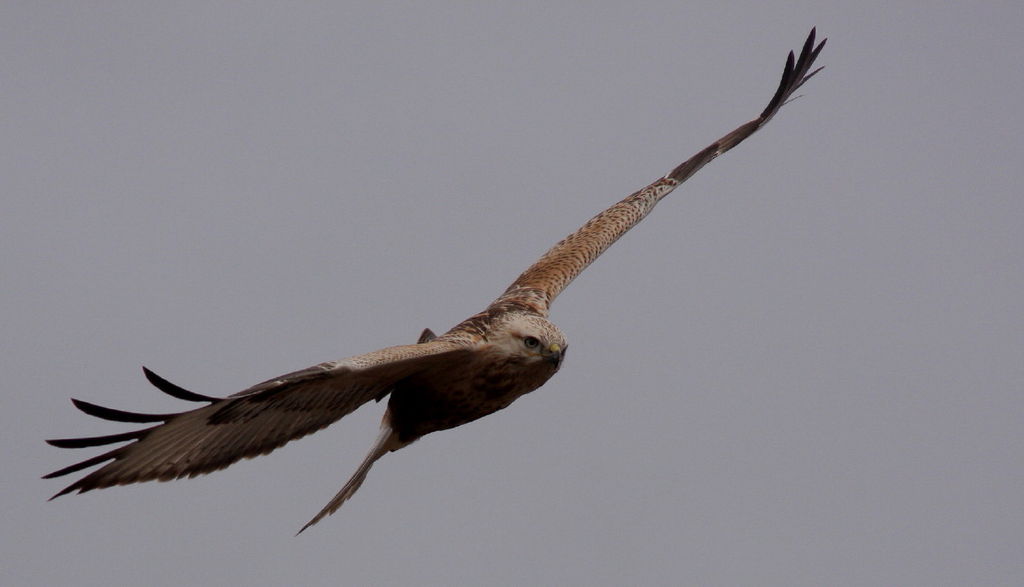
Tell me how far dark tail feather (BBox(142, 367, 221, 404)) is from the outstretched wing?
10.5 ft

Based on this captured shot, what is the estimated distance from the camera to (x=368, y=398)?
1013 cm

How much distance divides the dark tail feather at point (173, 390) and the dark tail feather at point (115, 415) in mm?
331

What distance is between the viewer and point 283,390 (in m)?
9.16

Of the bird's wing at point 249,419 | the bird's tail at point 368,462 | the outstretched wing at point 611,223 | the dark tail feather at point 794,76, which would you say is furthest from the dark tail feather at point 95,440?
the dark tail feather at point 794,76

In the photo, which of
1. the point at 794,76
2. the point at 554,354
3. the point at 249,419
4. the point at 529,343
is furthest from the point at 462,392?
the point at 794,76

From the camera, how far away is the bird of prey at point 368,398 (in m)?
8.92

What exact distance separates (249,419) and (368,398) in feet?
3.17

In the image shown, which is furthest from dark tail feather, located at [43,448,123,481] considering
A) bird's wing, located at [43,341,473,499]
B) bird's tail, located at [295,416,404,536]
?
bird's tail, located at [295,416,404,536]

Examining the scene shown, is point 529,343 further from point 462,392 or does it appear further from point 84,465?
point 84,465

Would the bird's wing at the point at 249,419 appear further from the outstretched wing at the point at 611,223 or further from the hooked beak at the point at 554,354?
the outstretched wing at the point at 611,223

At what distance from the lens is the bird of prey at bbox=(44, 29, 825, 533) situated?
8.92 meters

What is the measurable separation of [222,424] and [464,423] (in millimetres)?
1883

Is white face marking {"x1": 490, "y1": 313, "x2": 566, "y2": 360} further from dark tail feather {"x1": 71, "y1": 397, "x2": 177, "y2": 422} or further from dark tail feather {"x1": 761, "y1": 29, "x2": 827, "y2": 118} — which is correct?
dark tail feather {"x1": 761, "y1": 29, "x2": 827, "y2": 118}

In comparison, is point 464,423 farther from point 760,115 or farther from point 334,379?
point 760,115
